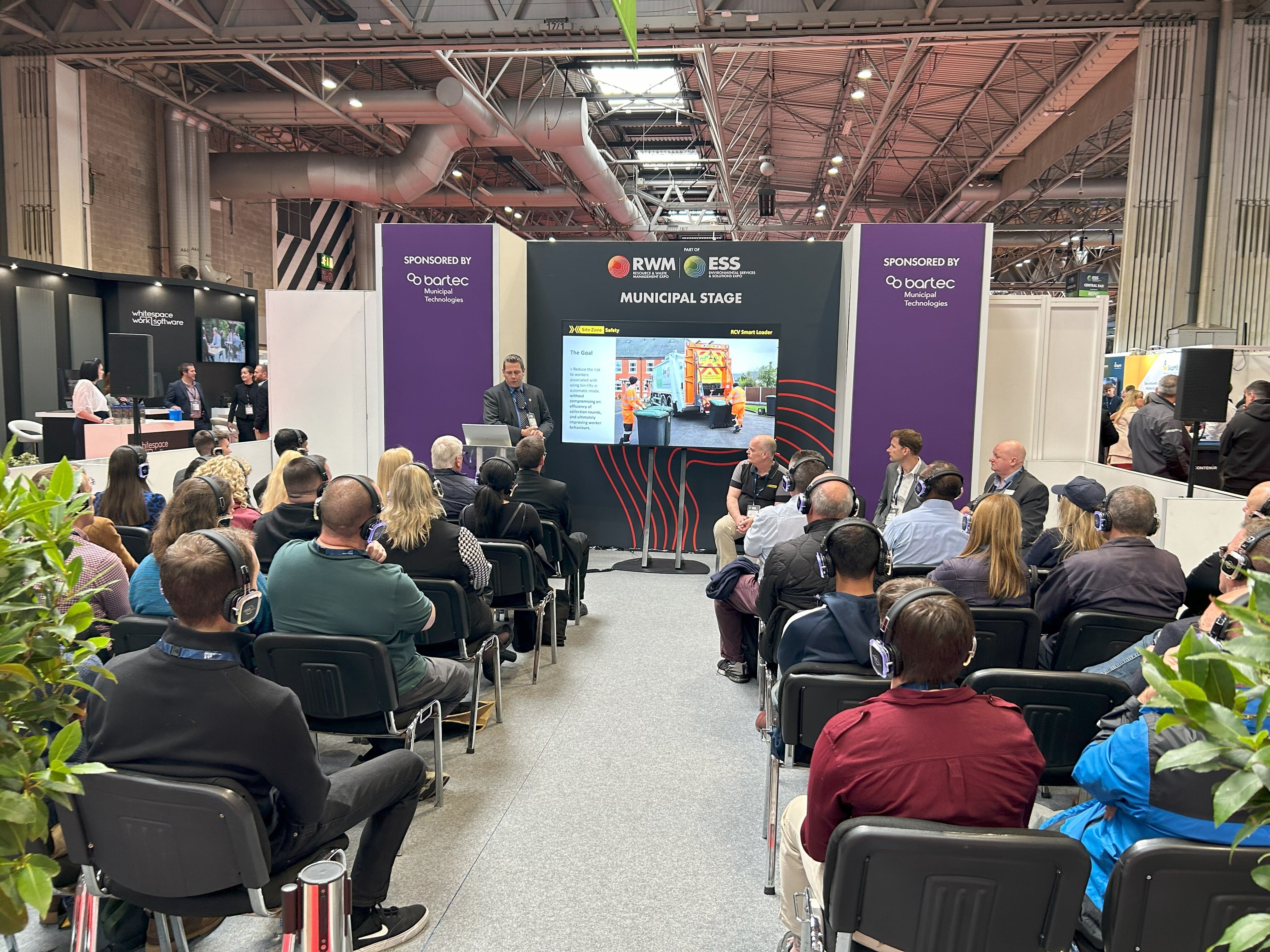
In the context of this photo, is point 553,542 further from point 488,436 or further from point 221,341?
point 221,341

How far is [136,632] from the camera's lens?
2.82 meters

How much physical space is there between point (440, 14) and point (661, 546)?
6.79 meters

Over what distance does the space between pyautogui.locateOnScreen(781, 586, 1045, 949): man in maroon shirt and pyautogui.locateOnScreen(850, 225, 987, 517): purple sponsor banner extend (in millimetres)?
5822

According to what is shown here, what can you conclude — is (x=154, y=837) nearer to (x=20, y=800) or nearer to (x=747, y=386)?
(x=20, y=800)

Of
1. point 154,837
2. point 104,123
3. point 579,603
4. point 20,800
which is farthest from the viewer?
point 104,123

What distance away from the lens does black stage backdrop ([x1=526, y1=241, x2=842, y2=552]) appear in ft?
26.6

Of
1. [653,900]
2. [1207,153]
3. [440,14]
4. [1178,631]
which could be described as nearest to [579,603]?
[653,900]

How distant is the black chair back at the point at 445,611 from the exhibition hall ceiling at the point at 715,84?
26.1 feet

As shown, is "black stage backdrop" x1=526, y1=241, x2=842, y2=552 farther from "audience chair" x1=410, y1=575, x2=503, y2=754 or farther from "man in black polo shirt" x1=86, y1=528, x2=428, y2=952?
"man in black polo shirt" x1=86, y1=528, x2=428, y2=952

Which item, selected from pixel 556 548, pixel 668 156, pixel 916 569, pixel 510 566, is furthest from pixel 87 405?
pixel 668 156

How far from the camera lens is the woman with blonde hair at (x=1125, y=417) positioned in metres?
8.95

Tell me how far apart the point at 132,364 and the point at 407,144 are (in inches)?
337

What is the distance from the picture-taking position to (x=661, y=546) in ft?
27.8

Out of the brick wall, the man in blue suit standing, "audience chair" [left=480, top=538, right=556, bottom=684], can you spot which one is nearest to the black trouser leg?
"audience chair" [left=480, top=538, right=556, bottom=684]
